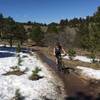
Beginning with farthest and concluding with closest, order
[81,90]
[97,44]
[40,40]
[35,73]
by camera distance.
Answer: [40,40] → [97,44] → [35,73] → [81,90]

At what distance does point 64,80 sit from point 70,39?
62.9 metres

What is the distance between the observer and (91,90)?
14.9m

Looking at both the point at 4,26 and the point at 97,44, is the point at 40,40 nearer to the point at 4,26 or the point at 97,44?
the point at 4,26

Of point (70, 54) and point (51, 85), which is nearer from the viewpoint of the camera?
point (51, 85)

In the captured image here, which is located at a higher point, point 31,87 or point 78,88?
point 31,87

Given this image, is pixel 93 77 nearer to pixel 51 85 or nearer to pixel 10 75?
pixel 51 85

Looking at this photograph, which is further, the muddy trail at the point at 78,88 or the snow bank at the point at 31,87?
the muddy trail at the point at 78,88

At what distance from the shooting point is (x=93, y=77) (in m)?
18.5

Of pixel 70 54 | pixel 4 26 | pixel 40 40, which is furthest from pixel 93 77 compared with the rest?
pixel 40 40

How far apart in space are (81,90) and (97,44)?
70.0 feet

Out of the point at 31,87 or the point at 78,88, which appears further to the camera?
the point at 78,88

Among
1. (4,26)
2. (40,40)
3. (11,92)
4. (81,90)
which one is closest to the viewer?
(11,92)

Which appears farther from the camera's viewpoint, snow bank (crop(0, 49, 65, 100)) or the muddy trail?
the muddy trail

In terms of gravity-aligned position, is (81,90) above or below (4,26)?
below
